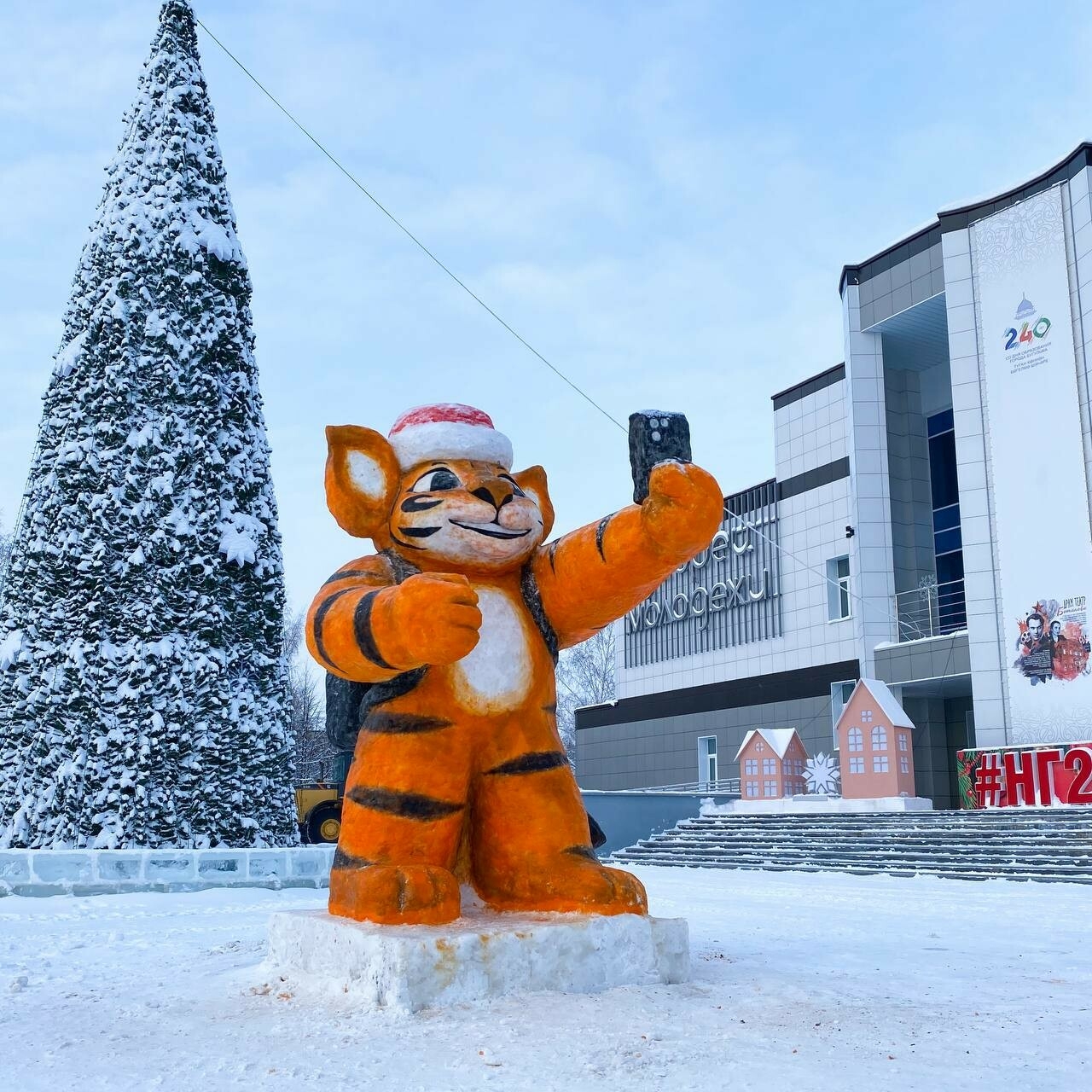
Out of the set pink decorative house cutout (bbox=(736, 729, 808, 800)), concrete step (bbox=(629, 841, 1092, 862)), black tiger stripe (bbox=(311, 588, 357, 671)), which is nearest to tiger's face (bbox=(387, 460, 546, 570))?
black tiger stripe (bbox=(311, 588, 357, 671))

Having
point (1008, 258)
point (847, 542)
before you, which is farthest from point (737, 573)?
point (1008, 258)

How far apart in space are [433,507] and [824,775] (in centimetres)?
2113

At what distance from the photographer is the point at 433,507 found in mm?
3699

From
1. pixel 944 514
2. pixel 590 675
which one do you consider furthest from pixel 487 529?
pixel 590 675

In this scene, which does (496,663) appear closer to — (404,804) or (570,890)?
(404,804)

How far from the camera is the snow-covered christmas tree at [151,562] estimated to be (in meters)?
7.83

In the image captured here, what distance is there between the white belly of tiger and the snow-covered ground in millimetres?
947

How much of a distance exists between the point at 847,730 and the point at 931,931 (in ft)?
35.4

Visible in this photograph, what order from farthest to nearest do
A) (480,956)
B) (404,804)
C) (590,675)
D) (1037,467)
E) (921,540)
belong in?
(590,675) < (921,540) < (1037,467) < (404,804) < (480,956)

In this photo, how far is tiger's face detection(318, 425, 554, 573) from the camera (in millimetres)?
3693

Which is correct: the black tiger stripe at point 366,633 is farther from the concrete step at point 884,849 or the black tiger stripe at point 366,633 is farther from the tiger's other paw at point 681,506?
the concrete step at point 884,849

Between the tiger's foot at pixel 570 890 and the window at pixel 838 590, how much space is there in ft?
69.3

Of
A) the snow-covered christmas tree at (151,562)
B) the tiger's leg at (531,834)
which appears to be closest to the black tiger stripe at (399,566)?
the tiger's leg at (531,834)

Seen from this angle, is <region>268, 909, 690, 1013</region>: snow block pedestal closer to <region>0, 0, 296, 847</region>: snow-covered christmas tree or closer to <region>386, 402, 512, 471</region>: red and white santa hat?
<region>386, 402, 512, 471</region>: red and white santa hat
